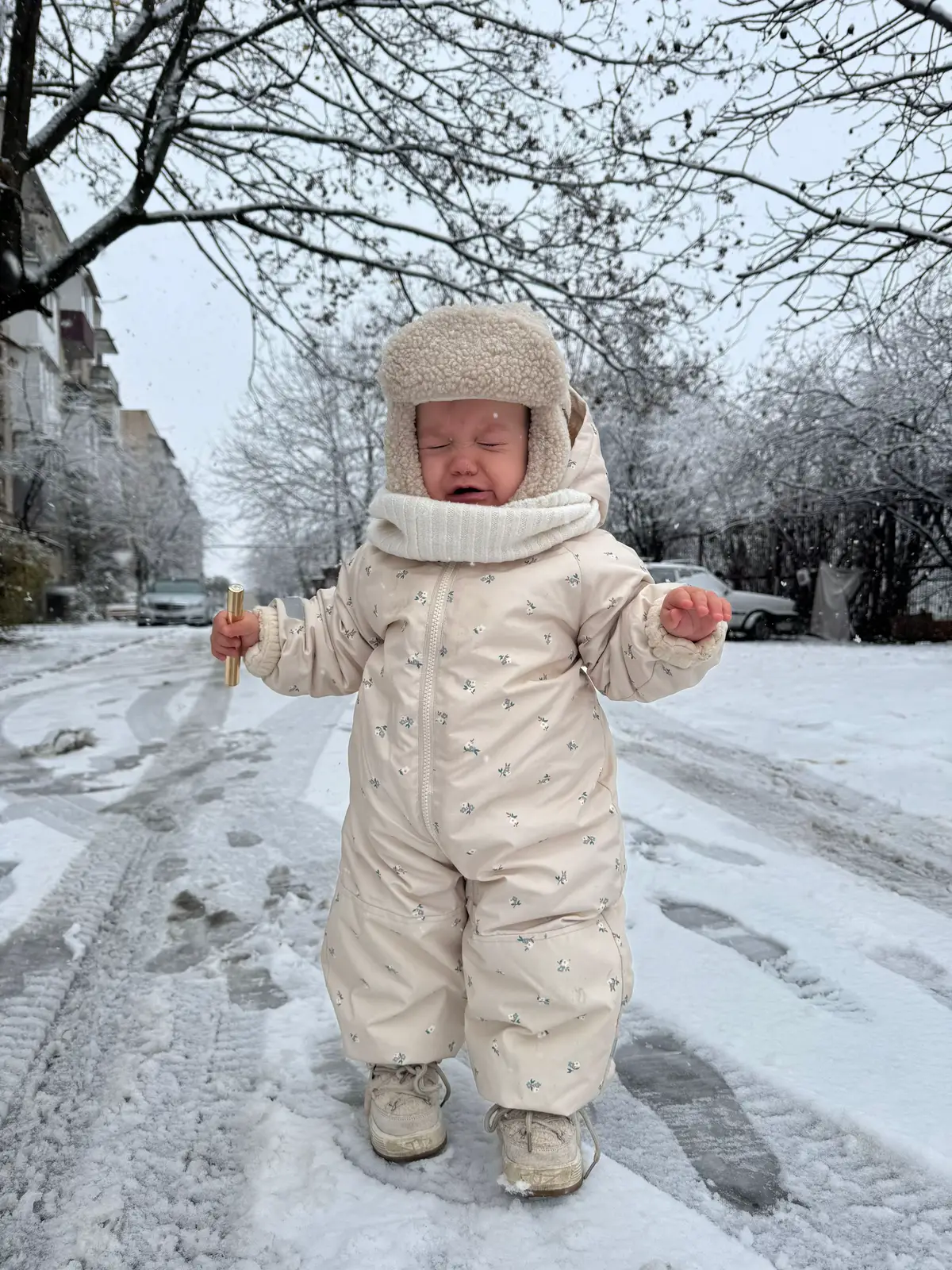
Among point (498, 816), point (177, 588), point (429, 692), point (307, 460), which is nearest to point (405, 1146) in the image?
point (498, 816)

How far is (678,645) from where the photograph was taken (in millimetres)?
1403

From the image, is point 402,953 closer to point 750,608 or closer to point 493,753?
point 493,753

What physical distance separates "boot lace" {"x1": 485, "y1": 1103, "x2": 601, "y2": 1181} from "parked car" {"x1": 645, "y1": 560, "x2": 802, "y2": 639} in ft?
38.7

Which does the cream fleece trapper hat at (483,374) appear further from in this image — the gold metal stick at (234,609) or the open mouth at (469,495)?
Answer: the gold metal stick at (234,609)

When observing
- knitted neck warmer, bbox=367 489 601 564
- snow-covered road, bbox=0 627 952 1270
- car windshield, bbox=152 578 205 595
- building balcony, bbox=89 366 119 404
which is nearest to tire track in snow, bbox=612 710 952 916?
snow-covered road, bbox=0 627 952 1270

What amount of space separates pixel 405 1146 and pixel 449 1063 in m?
0.36

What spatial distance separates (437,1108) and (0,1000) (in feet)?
3.67

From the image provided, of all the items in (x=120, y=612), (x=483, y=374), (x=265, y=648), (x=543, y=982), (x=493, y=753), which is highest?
(x=483, y=374)

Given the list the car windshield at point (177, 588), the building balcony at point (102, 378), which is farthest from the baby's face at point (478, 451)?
the building balcony at point (102, 378)

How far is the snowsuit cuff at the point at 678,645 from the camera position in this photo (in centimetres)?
139

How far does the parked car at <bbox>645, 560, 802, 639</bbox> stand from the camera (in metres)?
13.2

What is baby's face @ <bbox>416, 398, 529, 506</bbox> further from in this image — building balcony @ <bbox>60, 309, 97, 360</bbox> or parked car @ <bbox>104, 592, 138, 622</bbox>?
building balcony @ <bbox>60, 309, 97, 360</bbox>

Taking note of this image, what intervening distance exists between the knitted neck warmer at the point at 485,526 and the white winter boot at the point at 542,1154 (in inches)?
37.3

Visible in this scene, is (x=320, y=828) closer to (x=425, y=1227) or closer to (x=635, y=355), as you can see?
(x=425, y=1227)
